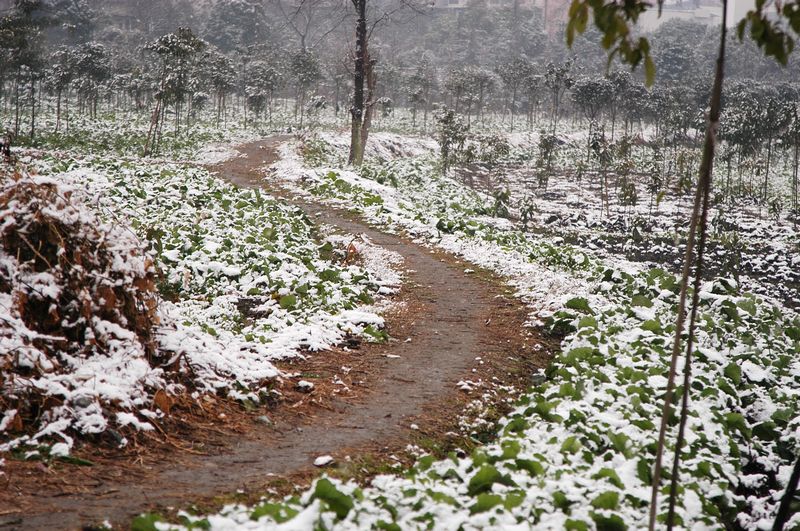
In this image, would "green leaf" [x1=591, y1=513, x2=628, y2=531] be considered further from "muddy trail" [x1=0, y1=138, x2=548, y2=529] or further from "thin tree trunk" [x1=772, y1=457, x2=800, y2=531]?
"muddy trail" [x1=0, y1=138, x2=548, y2=529]

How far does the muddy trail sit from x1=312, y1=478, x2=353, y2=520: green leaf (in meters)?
0.56

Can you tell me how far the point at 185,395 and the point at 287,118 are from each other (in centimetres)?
5431

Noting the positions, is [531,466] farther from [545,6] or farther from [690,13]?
[690,13]

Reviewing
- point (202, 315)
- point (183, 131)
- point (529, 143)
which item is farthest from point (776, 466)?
point (529, 143)

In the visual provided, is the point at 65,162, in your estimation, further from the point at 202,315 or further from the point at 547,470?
the point at 547,470

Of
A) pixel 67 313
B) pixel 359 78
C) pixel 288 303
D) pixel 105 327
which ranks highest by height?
pixel 359 78

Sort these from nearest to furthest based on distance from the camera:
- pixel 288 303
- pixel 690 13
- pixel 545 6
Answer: pixel 288 303
pixel 545 6
pixel 690 13

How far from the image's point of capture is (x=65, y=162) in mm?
16516

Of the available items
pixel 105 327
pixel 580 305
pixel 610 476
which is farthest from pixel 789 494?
pixel 580 305

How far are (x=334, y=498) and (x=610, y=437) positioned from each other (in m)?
2.57

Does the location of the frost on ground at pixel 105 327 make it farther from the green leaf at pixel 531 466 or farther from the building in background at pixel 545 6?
the building in background at pixel 545 6

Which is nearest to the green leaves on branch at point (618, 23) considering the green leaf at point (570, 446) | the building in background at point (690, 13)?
the green leaf at point (570, 446)

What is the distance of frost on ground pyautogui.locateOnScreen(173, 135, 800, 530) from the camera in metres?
3.40

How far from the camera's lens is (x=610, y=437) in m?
4.67
